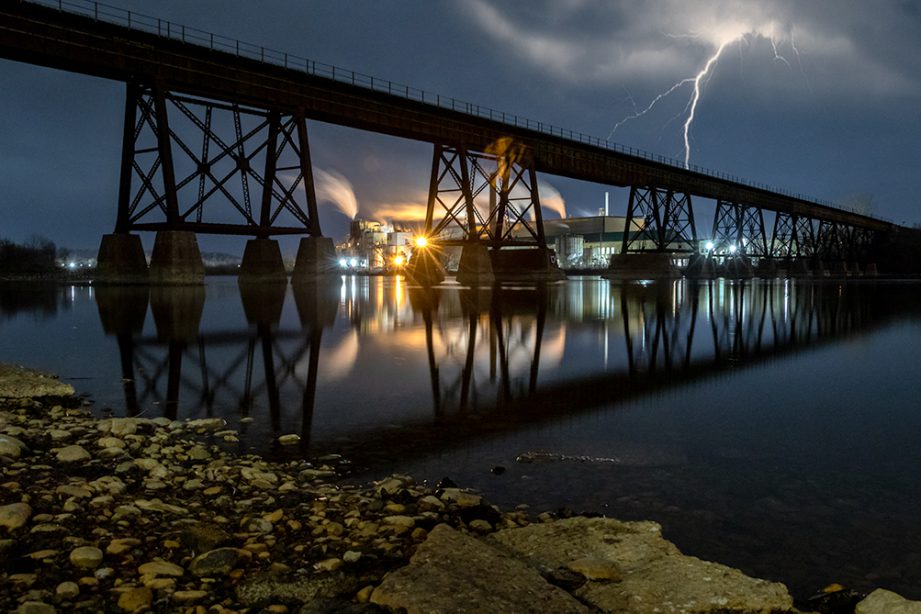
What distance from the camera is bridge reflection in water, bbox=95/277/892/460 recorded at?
267 inches

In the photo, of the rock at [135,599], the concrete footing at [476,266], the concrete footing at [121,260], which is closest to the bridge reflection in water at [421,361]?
the rock at [135,599]

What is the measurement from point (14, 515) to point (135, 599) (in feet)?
4.12

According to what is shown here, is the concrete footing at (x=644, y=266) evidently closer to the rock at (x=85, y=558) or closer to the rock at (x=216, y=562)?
the rock at (x=216, y=562)

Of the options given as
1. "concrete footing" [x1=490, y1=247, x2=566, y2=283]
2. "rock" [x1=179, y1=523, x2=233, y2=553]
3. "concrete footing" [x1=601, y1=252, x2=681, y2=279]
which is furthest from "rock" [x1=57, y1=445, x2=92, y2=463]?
"concrete footing" [x1=601, y1=252, x2=681, y2=279]

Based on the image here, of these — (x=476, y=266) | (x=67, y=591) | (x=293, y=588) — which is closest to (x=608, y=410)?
(x=293, y=588)

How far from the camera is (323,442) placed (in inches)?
223

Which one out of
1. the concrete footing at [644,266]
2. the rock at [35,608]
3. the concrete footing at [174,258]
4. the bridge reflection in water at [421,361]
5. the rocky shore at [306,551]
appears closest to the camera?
the rock at [35,608]

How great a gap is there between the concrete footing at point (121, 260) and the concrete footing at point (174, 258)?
168 cm

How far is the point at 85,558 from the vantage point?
9.99 feet

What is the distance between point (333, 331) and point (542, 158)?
119 feet

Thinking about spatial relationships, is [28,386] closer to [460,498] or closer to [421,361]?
[421,361]

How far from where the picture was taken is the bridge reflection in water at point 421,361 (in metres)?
6.79

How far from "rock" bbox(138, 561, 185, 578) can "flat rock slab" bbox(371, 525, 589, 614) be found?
1018mm

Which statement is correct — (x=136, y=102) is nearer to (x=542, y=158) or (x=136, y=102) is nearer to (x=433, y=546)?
(x=542, y=158)
